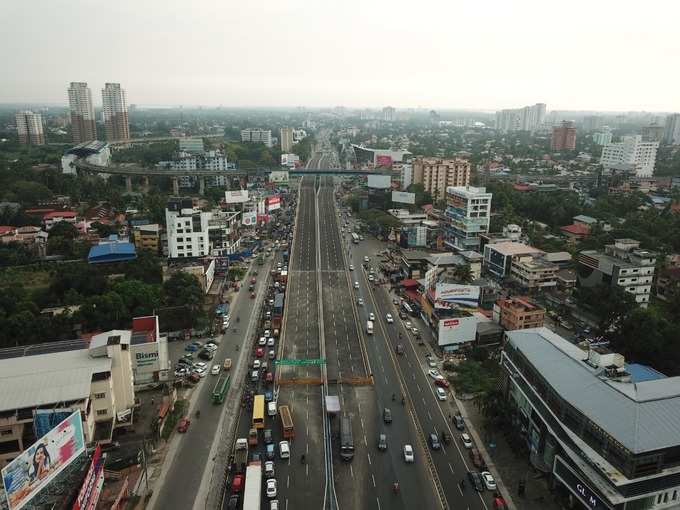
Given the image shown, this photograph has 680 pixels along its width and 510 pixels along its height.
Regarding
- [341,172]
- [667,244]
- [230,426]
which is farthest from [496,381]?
[341,172]

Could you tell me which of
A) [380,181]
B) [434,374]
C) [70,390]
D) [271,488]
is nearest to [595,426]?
[434,374]

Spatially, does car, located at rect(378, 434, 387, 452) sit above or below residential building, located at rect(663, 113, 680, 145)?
below

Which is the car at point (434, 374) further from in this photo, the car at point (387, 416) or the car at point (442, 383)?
the car at point (387, 416)

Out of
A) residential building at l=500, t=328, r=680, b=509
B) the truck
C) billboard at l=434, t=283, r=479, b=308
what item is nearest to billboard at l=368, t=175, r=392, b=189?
billboard at l=434, t=283, r=479, b=308

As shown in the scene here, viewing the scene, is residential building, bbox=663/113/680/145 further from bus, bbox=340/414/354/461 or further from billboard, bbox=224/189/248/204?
bus, bbox=340/414/354/461

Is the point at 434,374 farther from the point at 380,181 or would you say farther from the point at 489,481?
the point at 380,181

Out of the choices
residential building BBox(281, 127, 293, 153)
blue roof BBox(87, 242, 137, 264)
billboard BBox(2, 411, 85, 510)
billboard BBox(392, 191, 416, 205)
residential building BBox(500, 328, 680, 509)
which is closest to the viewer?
billboard BBox(2, 411, 85, 510)
